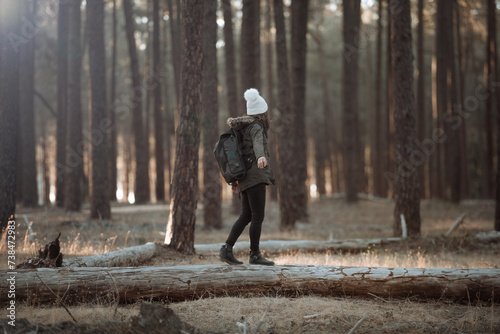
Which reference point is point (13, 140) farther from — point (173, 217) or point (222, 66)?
point (222, 66)

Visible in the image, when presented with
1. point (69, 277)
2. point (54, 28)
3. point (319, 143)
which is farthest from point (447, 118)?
point (54, 28)

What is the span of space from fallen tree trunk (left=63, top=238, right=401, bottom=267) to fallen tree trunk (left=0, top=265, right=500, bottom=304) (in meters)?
0.97

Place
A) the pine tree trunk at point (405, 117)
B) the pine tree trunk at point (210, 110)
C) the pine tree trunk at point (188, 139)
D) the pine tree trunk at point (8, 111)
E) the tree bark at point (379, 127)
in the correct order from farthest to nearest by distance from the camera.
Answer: the tree bark at point (379, 127) → the pine tree trunk at point (210, 110) → the pine tree trunk at point (405, 117) → the pine tree trunk at point (8, 111) → the pine tree trunk at point (188, 139)

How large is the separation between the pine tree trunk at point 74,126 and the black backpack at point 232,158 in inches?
404

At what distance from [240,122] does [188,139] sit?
7.28 ft

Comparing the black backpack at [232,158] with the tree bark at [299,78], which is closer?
the black backpack at [232,158]

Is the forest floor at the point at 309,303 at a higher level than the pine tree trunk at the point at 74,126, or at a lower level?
lower

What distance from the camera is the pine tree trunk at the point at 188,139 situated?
7875 millimetres

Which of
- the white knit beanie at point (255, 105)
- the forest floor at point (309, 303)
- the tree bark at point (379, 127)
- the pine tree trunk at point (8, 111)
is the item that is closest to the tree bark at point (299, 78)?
the forest floor at point (309, 303)

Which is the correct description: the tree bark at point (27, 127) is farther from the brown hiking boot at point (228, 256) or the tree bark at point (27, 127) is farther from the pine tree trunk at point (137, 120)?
the brown hiking boot at point (228, 256)

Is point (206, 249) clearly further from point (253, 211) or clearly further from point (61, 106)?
point (61, 106)

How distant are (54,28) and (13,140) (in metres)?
24.2

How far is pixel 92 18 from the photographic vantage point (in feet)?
44.7

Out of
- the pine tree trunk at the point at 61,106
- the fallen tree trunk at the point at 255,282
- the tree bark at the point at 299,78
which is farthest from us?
the pine tree trunk at the point at 61,106
